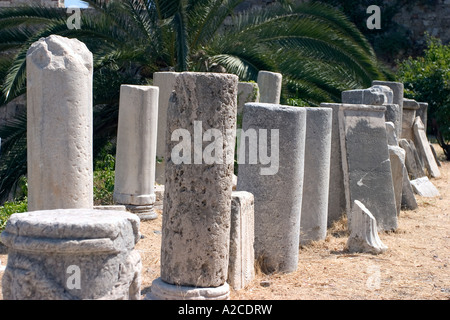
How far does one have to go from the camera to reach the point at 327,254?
6.76 meters

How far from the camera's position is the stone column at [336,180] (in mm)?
8094

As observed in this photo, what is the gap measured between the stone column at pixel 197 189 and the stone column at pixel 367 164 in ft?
11.9

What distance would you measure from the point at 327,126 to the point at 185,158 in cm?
296

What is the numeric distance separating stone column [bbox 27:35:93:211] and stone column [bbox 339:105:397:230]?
3678 millimetres

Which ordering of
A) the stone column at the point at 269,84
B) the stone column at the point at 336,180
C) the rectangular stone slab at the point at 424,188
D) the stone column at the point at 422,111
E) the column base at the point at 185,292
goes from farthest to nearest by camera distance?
the stone column at the point at 422,111
the rectangular stone slab at the point at 424,188
the stone column at the point at 269,84
the stone column at the point at 336,180
the column base at the point at 185,292

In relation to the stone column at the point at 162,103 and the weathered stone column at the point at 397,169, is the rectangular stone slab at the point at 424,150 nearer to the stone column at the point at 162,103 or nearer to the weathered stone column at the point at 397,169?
the weathered stone column at the point at 397,169

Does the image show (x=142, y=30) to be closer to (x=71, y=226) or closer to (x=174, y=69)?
(x=174, y=69)

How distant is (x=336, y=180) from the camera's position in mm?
8125

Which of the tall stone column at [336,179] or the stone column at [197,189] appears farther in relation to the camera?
the tall stone column at [336,179]

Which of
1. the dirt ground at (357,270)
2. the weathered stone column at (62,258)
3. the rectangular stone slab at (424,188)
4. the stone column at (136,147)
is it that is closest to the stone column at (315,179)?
the dirt ground at (357,270)

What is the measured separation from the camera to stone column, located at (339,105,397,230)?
796 cm

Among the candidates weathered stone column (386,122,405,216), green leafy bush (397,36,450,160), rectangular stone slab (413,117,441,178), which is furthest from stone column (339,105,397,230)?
green leafy bush (397,36,450,160)

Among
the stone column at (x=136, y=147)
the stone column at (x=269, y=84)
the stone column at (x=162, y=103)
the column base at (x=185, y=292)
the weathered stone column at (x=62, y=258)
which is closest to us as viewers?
the weathered stone column at (x=62, y=258)

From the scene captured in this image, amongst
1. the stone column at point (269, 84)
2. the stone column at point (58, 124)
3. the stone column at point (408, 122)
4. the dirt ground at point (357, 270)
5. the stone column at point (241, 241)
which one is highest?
the stone column at point (269, 84)
